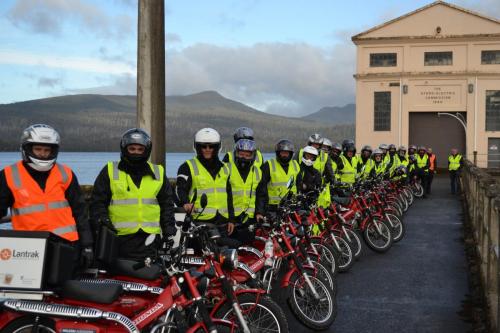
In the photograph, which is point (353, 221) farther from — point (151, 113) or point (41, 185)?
point (41, 185)

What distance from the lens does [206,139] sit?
22.5ft

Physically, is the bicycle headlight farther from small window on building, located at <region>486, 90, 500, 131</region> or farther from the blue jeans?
small window on building, located at <region>486, 90, 500, 131</region>

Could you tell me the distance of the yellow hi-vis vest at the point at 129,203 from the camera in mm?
5766

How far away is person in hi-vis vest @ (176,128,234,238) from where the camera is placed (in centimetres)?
689

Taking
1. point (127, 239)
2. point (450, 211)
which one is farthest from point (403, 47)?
point (127, 239)

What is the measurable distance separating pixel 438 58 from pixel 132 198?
152ft

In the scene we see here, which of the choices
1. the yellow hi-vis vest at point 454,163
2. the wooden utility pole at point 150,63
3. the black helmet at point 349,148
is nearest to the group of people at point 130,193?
the wooden utility pole at point 150,63

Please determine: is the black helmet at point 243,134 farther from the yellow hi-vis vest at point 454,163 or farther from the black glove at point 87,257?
the yellow hi-vis vest at point 454,163

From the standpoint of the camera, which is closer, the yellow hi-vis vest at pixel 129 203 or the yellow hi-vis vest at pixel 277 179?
the yellow hi-vis vest at pixel 129 203

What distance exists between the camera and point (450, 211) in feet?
63.1

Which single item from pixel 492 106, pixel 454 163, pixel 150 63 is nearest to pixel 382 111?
pixel 492 106

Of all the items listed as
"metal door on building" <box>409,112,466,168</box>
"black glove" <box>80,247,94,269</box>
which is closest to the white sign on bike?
"black glove" <box>80,247,94,269</box>

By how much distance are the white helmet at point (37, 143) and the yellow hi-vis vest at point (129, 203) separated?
66 centimetres

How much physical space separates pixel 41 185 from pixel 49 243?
84cm
